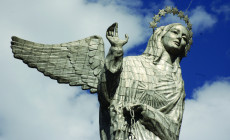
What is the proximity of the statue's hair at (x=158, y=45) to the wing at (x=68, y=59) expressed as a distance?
52.0 inches

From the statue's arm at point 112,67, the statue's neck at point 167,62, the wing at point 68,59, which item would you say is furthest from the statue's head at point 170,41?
the statue's arm at point 112,67

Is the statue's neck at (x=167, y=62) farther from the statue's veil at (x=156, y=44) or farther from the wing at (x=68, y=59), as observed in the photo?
the wing at (x=68, y=59)

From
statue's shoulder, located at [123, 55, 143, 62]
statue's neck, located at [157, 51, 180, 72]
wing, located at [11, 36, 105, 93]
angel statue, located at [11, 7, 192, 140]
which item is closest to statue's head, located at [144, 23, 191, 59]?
angel statue, located at [11, 7, 192, 140]

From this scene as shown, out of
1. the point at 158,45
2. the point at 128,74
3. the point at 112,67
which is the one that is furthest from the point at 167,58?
the point at 112,67

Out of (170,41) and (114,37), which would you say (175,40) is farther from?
(114,37)

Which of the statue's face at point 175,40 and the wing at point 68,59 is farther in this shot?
the statue's face at point 175,40

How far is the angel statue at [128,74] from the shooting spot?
20.5 meters

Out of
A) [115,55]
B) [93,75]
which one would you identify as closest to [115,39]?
[115,55]

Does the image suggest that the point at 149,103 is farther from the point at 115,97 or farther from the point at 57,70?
the point at 57,70

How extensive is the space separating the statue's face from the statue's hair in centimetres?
12

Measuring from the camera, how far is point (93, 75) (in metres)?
21.8

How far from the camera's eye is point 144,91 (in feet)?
69.2

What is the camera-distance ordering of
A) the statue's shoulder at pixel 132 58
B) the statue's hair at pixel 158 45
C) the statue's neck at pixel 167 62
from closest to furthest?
the statue's shoulder at pixel 132 58, the statue's neck at pixel 167 62, the statue's hair at pixel 158 45

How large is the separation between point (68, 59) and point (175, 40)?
2.96 m
